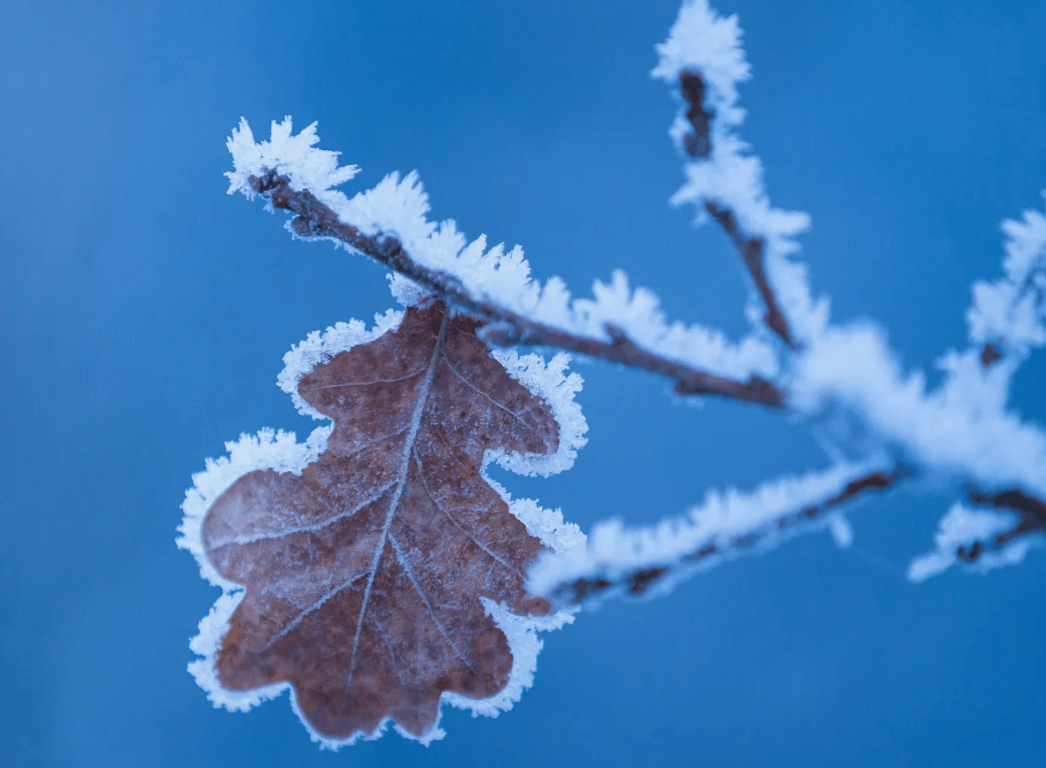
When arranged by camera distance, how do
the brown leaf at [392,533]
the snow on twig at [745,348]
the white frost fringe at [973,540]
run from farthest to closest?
the brown leaf at [392,533], the white frost fringe at [973,540], the snow on twig at [745,348]

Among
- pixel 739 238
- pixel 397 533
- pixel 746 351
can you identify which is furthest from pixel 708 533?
pixel 397 533

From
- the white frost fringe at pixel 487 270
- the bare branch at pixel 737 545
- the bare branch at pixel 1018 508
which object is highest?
the white frost fringe at pixel 487 270

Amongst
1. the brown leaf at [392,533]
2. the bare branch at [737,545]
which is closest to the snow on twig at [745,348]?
the bare branch at [737,545]

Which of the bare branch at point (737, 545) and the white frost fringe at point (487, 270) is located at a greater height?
the white frost fringe at point (487, 270)

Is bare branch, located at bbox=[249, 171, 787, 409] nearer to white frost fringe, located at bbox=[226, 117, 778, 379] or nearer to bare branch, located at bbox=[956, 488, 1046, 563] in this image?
white frost fringe, located at bbox=[226, 117, 778, 379]

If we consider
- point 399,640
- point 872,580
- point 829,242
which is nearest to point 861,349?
point 399,640

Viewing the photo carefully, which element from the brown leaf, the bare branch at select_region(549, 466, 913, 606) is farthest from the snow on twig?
the brown leaf

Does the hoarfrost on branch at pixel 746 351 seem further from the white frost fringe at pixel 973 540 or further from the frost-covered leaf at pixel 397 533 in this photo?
the frost-covered leaf at pixel 397 533

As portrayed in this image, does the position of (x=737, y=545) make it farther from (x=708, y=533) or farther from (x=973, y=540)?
(x=973, y=540)
